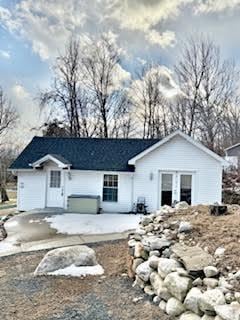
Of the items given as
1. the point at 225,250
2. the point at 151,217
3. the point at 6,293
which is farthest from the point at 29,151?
the point at 225,250

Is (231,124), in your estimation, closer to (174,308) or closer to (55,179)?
(55,179)

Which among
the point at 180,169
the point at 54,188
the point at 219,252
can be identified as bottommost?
the point at 219,252

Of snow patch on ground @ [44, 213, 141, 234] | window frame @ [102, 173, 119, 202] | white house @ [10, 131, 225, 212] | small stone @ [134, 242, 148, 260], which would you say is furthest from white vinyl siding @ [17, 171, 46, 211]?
small stone @ [134, 242, 148, 260]

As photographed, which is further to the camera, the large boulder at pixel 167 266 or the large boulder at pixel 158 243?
the large boulder at pixel 158 243

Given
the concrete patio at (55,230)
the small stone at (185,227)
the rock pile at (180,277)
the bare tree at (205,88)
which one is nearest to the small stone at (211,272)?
the rock pile at (180,277)

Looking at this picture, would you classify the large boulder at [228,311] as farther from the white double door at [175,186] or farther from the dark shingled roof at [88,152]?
the dark shingled roof at [88,152]

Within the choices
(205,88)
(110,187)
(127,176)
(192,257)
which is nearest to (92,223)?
(110,187)

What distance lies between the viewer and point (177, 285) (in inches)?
185

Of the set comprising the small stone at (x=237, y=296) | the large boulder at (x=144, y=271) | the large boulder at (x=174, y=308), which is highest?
the small stone at (x=237, y=296)

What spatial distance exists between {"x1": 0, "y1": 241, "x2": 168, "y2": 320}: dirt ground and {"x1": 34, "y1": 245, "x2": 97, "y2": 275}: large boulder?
27cm

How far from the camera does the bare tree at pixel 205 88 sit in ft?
87.6

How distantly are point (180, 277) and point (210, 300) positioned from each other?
777mm

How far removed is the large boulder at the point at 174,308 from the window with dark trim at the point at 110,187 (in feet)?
38.1

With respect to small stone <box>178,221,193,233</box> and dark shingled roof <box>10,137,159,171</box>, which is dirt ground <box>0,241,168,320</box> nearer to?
small stone <box>178,221,193,233</box>
